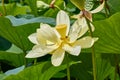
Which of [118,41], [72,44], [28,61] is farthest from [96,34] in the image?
[28,61]

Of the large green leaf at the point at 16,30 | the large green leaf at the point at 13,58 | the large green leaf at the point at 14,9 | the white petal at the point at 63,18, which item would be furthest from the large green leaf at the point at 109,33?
the large green leaf at the point at 14,9

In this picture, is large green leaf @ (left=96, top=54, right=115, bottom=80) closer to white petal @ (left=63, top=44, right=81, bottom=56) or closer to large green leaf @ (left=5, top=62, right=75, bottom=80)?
large green leaf @ (left=5, top=62, right=75, bottom=80)

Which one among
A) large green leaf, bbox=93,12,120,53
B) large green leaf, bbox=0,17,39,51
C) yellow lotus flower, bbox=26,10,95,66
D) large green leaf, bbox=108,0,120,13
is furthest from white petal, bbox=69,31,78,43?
large green leaf, bbox=108,0,120,13

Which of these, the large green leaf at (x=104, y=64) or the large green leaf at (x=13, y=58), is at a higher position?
the large green leaf at (x=104, y=64)

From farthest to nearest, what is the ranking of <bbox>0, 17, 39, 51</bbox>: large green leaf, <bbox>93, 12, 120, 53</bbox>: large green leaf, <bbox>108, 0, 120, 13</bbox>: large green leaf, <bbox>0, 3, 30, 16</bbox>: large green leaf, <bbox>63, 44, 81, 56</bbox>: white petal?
<bbox>0, 3, 30, 16</bbox>: large green leaf < <bbox>108, 0, 120, 13</bbox>: large green leaf < <bbox>0, 17, 39, 51</bbox>: large green leaf < <bbox>93, 12, 120, 53</bbox>: large green leaf < <bbox>63, 44, 81, 56</bbox>: white petal

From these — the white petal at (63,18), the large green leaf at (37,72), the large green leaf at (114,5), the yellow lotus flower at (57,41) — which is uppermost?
the white petal at (63,18)

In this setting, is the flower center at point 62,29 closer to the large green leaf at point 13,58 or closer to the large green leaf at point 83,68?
the large green leaf at point 83,68

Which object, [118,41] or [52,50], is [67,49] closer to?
[52,50]
